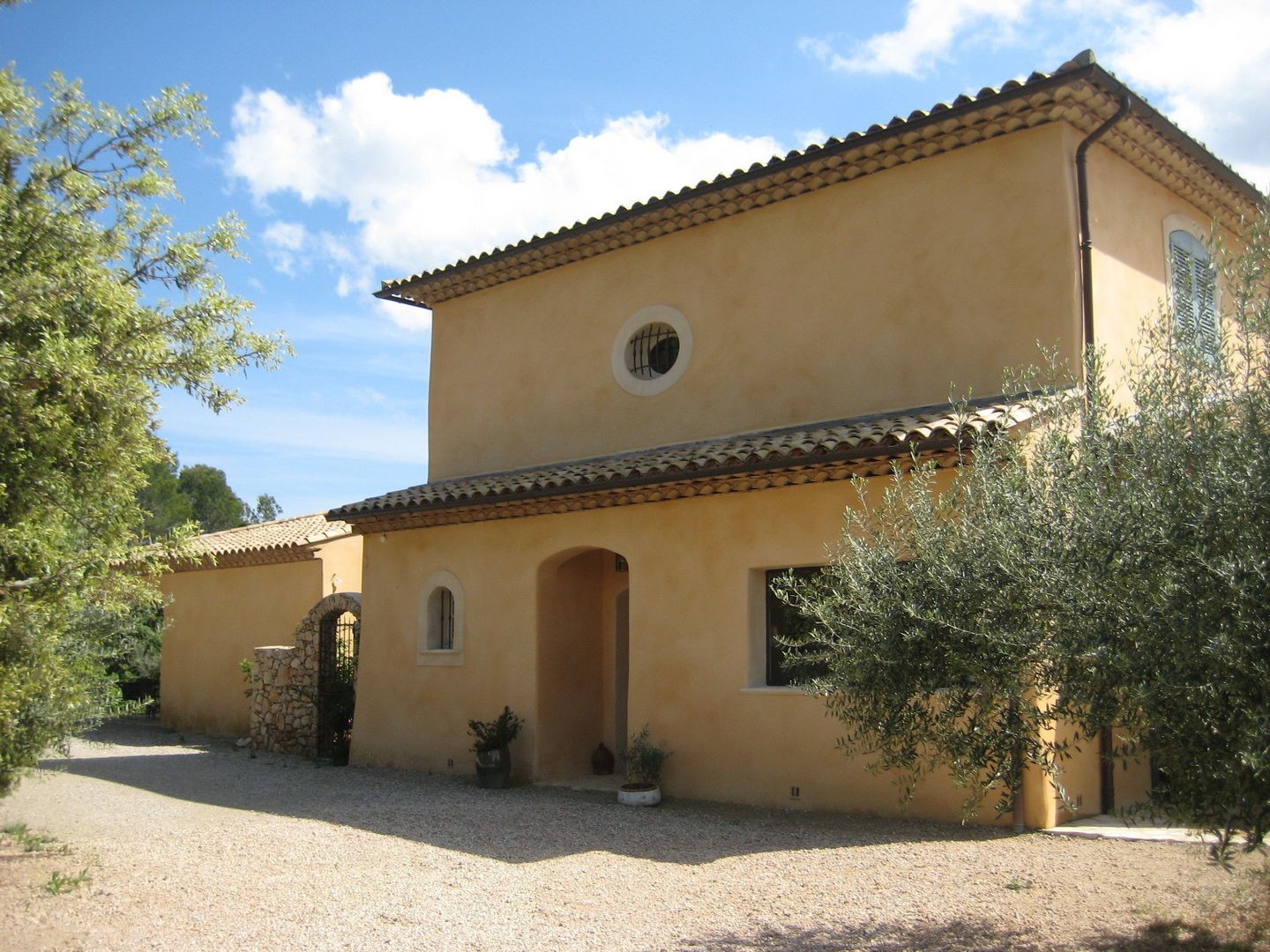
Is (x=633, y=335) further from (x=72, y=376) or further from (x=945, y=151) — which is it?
(x=72, y=376)

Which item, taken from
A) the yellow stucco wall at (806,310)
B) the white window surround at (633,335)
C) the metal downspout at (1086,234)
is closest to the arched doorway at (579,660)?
the yellow stucco wall at (806,310)

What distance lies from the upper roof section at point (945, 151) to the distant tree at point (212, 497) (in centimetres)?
4564

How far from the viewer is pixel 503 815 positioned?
1046cm

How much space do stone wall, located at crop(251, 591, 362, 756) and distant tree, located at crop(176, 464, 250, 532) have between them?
40.2m

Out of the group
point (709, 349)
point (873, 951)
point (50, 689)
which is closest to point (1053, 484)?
point (873, 951)

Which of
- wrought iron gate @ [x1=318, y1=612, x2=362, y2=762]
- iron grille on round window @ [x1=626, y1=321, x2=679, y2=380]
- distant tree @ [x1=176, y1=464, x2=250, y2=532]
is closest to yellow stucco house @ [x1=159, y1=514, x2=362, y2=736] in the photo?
wrought iron gate @ [x1=318, y1=612, x2=362, y2=762]

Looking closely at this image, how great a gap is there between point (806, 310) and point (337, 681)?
907 centimetres

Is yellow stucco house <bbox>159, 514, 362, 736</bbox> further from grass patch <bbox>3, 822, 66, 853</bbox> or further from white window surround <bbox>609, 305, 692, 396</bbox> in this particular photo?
grass patch <bbox>3, 822, 66, 853</bbox>

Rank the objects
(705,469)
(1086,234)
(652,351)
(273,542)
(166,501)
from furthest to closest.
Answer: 1. (166,501)
2. (273,542)
3. (652,351)
4. (705,469)
5. (1086,234)

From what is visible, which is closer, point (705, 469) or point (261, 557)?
point (705, 469)

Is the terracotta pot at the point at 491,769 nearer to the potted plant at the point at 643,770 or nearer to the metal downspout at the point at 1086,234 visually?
the potted plant at the point at 643,770

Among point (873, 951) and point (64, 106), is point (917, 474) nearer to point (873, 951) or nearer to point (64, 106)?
point (873, 951)

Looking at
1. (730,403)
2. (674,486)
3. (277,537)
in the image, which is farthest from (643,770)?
(277,537)

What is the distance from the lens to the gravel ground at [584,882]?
6391 mm
